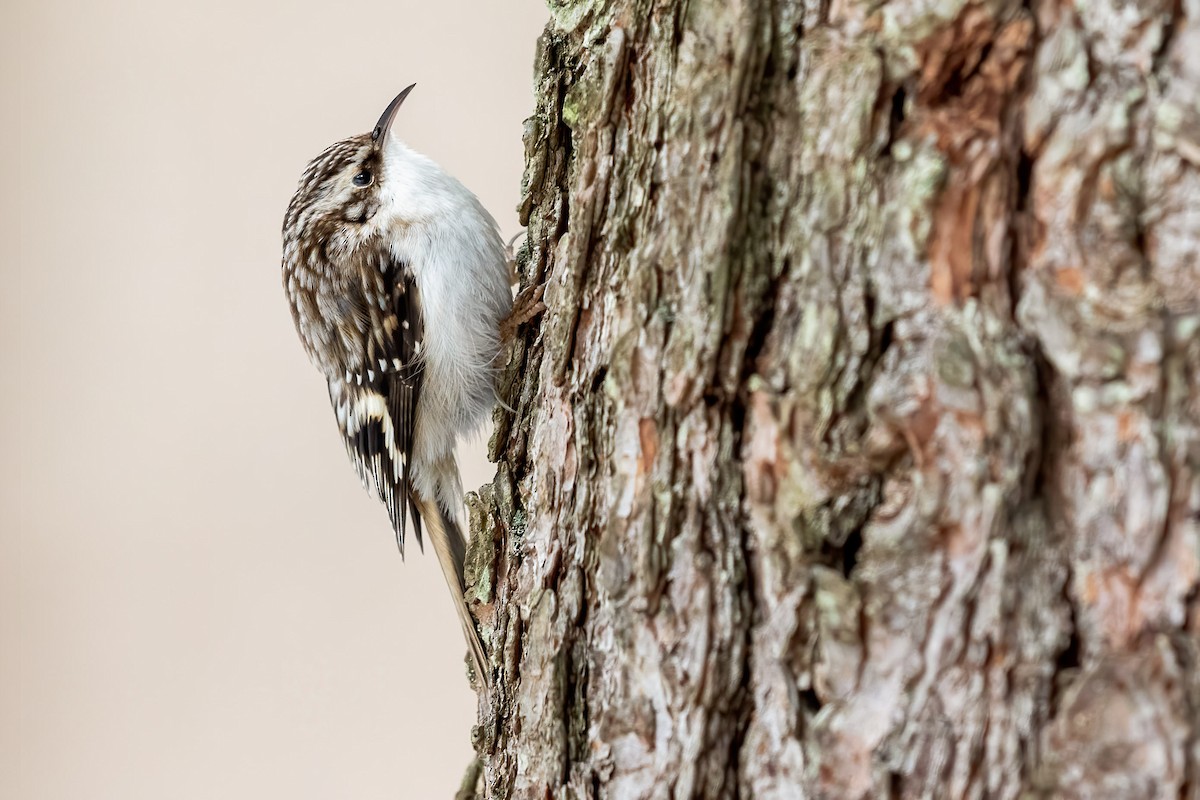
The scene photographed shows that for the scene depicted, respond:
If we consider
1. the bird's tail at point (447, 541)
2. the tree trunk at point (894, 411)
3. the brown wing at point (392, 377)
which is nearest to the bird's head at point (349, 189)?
the brown wing at point (392, 377)

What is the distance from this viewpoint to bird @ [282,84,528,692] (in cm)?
202

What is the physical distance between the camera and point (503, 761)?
136cm

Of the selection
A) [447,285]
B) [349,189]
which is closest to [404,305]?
[447,285]

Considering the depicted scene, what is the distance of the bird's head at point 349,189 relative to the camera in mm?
2217

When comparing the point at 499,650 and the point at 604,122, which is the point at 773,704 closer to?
the point at 499,650

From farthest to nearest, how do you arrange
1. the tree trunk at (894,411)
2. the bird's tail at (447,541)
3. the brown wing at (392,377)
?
the brown wing at (392,377) < the bird's tail at (447,541) < the tree trunk at (894,411)

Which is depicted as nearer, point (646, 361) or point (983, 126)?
point (983, 126)

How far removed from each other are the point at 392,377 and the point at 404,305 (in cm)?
16

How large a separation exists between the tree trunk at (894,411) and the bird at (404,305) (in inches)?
35.1

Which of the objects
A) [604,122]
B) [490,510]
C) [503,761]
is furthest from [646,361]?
[503,761]

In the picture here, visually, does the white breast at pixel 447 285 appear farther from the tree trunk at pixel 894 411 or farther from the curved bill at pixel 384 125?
the tree trunk at pixel 894 411

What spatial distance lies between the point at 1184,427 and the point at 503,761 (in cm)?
90

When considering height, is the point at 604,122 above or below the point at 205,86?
below

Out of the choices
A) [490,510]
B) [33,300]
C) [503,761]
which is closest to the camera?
[503,761]
